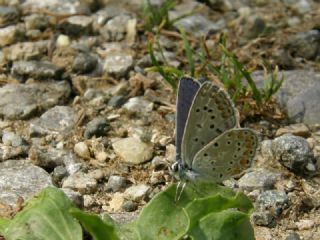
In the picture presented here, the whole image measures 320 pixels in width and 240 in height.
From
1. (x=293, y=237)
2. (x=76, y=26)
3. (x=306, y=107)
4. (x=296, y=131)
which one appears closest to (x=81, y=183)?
(x=293, y=237)

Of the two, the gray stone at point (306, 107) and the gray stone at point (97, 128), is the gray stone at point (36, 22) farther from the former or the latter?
the gray stone at point (306, 107)

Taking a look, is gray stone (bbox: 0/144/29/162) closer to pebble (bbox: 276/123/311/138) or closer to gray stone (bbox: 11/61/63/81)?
gray stone (bbox: 11/61/63/81)

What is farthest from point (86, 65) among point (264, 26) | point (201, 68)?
point (264, 26)

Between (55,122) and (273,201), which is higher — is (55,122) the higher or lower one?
the higher one

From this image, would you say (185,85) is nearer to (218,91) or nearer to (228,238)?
(218,91)

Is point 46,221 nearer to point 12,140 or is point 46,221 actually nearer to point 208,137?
point 208,137
